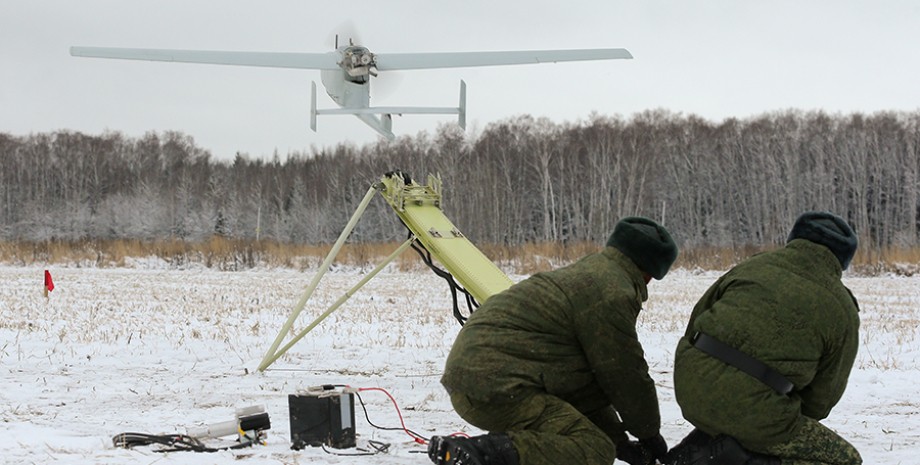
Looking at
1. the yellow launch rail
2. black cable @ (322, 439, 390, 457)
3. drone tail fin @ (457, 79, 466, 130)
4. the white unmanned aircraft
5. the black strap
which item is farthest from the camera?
the white unmanned aircraft

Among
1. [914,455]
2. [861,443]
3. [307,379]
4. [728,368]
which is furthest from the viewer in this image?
[307,379]

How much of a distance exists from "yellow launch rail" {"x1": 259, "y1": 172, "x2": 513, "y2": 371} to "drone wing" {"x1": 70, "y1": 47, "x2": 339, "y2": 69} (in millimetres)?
5559

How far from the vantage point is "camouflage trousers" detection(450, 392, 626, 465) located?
12.3 feet

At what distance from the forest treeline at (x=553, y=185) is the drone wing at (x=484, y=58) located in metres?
37.5

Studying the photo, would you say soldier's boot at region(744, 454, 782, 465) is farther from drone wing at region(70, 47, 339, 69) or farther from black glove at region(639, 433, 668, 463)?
drone wing at region(70, 47, 339, 69)

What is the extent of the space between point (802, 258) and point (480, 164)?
57.7 meters

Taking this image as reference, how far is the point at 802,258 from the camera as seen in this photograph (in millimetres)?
3697

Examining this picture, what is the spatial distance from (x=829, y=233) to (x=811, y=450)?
1023 mm

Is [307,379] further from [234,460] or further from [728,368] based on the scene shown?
[728,368]

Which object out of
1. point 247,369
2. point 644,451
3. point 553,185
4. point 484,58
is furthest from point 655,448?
point 553,185

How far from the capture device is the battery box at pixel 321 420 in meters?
5.02

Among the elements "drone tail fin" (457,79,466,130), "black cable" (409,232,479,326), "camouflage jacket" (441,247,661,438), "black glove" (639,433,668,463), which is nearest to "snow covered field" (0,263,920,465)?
"black cable" (409,232,479,326)

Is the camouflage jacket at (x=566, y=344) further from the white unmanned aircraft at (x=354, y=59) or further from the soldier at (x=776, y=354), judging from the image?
the white unmanned aircraft at (x=354, y=59)

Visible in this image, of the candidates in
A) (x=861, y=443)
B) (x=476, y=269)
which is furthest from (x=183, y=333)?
(x=861, y=443)
